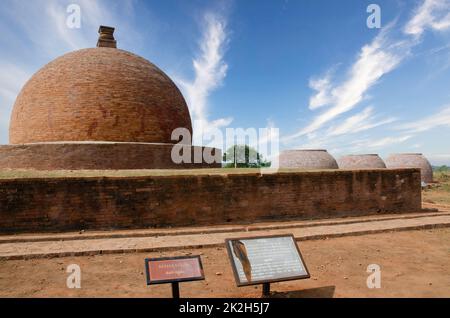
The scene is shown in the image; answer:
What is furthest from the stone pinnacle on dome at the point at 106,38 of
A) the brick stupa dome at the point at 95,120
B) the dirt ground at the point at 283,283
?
the dirt ground at the point at 283,283

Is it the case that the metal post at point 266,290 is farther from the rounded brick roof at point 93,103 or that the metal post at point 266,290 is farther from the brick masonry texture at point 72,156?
the rounded brick roof at point 93,103

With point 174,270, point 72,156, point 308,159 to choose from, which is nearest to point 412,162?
point 308,159

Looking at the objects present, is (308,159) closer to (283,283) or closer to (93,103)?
(93,103)

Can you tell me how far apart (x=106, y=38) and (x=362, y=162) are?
19.1 metres

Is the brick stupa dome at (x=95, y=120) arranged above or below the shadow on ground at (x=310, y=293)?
above

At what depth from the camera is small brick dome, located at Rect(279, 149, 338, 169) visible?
1886cm

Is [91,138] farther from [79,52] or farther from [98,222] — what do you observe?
[98,222]

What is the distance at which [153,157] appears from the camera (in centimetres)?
983

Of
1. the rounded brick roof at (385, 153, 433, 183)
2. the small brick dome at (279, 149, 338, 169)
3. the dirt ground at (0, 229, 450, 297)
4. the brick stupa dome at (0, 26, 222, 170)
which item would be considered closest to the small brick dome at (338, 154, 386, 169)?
the rounded brick roof at (385, 153, 433, 183)

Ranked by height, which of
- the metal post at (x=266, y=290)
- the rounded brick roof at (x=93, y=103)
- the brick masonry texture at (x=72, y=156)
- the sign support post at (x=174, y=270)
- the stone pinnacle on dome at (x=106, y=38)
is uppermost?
the stone pinnacle on dome at (x=106, y=38)

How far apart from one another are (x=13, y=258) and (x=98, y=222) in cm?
162

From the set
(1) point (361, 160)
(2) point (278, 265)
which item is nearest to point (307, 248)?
(2) point (278, 265)

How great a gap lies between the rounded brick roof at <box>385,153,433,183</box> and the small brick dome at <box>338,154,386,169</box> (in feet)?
9.52

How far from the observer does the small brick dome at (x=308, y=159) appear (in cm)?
1886
